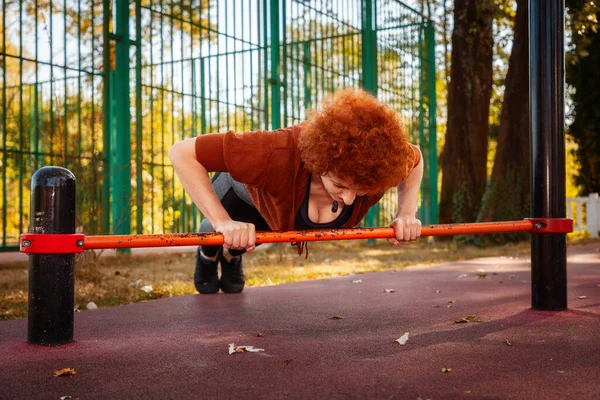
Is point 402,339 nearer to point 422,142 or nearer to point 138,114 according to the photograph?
point 138,114

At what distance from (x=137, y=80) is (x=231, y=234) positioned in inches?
203

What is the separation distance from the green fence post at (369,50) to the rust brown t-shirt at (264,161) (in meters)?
8.31

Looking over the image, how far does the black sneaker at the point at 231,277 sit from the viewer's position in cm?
455

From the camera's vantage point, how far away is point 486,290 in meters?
4.63

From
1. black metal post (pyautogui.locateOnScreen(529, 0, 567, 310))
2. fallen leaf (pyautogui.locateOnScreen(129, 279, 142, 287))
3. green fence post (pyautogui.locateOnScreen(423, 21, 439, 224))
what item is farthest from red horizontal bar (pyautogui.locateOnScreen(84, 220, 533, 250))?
green fence post (pyautogui.locateOnScreen(423, 21, 439, 224))

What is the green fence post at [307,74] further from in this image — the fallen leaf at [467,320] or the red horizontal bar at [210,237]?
the red horizontal bar at [210,237]

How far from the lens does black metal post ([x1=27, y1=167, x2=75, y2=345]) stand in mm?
2676

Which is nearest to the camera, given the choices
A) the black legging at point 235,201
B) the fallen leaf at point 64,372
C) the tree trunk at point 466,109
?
the fallen leaf at point 64,372

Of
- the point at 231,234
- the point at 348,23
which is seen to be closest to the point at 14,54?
the point at 231,234

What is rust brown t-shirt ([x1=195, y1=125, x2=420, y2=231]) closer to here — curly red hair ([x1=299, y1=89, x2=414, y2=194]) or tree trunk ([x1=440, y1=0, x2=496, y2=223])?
curly red hair ([x1=299, y1=89, x2=414, y2=194])

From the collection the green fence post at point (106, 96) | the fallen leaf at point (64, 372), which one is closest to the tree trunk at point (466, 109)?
the green fence post at point (106, 96)

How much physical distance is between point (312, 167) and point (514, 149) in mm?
8687

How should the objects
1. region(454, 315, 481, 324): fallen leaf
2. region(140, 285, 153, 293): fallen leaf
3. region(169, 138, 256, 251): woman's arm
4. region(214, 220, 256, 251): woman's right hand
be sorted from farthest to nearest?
region(140, 285, 153, 293): fallen leaf
region(454, 315, 481, 324): fallen leaf
region(169, 138, 256, 251): woman's arm
region(214, 220, 256, 251): woman's right hand

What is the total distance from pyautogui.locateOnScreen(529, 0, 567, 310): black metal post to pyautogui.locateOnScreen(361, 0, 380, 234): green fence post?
764cm
